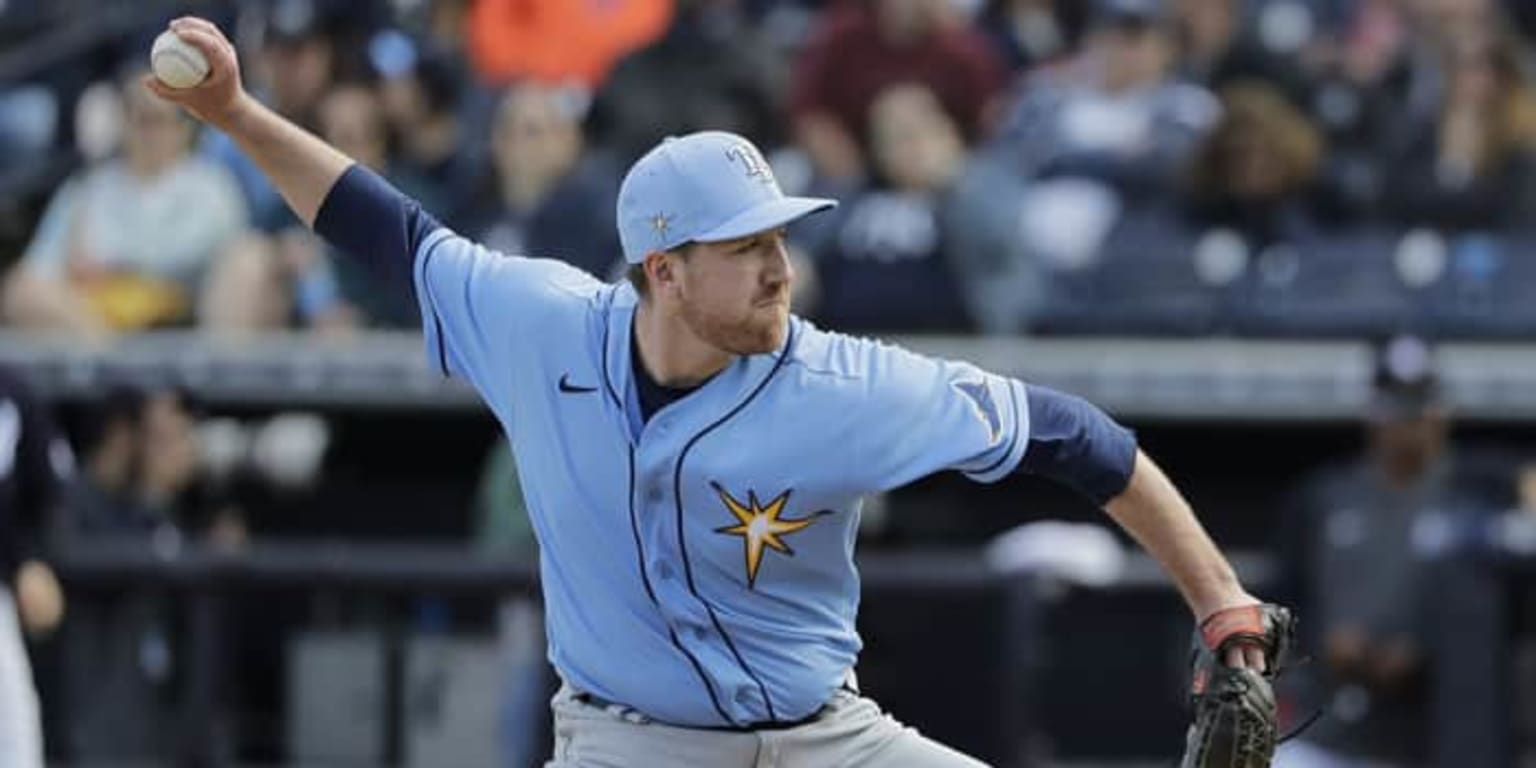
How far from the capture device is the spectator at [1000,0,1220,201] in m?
11.1

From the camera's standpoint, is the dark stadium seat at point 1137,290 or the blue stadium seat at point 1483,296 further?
the dark stadium seat at point 1137,290

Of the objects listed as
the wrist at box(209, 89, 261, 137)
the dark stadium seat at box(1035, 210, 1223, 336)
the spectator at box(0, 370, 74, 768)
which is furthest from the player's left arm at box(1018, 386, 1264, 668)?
the dark stadium seat at box(1035, 210, 1223, 336)

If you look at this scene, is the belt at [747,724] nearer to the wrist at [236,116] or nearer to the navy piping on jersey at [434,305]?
the navy piping on jersey at [434,305]

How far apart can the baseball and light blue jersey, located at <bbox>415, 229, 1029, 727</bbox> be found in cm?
63

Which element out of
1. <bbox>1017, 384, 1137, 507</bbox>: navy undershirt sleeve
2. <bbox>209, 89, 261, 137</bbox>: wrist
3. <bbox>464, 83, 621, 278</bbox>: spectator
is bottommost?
<bbox>1017, 384, 1137, 507</bbox>: navy undershirt sleeve

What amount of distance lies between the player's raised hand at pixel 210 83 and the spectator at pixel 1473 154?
19.8ft

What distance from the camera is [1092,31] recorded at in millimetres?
11703

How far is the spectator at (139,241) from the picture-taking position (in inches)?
457

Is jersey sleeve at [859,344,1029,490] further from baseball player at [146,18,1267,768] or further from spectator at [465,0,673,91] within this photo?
spectator at [465,0,673,91]

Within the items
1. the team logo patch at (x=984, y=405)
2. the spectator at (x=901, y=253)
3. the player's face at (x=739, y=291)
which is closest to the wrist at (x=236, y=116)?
the player's face at (x=739, y=291)

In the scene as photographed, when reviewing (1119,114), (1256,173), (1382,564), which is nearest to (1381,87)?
(1256,173)

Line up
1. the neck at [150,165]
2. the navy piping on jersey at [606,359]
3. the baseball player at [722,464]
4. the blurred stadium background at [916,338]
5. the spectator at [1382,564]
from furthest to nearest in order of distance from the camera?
1. the neck at [150,165]
2. the blurred stadium background at [916,338]
3. the spectator at [1382,564]
4. the navy piping on jersey at [606,359]
5. the baseball player at [722,464]

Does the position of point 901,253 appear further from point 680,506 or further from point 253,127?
point 680,506

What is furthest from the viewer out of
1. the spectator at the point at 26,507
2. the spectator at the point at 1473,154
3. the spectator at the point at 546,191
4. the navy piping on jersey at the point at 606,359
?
the spectator at the point at 546,191
